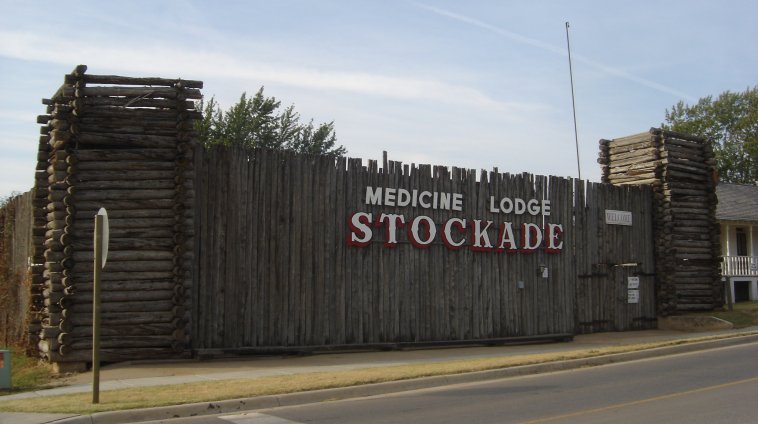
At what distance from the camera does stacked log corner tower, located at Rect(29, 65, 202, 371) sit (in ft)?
48.7

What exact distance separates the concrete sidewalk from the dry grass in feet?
1.62

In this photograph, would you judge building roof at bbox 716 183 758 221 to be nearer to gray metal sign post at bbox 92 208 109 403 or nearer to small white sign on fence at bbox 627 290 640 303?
small white sign on fence at bbox 627 290 640 303

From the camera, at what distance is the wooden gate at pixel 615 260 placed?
71.8 ft

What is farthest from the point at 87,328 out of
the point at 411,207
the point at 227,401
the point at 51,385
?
the point at 411,207

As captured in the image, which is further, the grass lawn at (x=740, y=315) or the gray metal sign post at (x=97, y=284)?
the grass lawn at (x=740, y=315)

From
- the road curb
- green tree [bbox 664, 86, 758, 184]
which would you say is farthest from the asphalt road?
green tree [bbox 664, 86, 758, 184]

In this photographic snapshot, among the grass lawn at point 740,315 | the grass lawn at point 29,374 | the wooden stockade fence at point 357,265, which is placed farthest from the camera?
the grass lawn at point 740,315

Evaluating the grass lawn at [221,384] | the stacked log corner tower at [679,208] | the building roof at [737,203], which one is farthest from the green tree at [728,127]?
the grass lawn at [221,384]

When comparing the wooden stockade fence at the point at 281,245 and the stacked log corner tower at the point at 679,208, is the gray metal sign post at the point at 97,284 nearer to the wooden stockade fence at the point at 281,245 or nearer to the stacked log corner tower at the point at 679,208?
the wooden stockade fence at the point at 281,245

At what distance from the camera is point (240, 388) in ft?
38.5

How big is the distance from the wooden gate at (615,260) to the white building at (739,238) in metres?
9.46

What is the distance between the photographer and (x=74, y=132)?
15.0 m

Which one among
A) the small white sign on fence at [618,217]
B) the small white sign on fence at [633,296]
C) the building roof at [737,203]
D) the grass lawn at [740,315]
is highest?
the building roof at [737,203]

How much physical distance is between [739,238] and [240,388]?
31772 mm
